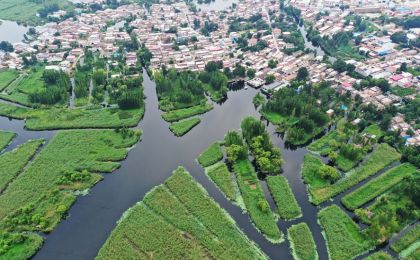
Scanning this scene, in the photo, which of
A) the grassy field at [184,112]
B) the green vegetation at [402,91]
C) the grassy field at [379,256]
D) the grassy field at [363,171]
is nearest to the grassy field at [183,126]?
the grassy field at [184,112]

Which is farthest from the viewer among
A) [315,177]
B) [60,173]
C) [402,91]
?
[402,91]

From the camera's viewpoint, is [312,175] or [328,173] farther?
[312,175]

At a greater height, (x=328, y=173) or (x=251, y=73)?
(x=251, y=73)

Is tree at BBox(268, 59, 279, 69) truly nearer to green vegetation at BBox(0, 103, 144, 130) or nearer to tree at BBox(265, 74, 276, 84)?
tree at BBox(265, 74, 276, 84)

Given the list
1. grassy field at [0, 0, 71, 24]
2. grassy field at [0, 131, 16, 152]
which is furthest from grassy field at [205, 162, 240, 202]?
grassy field at [0, 0, 71, 24]

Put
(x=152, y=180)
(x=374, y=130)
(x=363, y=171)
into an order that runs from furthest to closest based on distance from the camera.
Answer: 1. (x=374, y=130)
2. (x=152, y=180)
3. (x=363, y=171)

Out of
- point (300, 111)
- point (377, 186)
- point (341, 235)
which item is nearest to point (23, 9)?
point (300, 111)

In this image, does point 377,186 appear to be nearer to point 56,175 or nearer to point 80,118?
point 56,175

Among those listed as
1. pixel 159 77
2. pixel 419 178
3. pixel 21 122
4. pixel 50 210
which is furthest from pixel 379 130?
pixel 21 122
